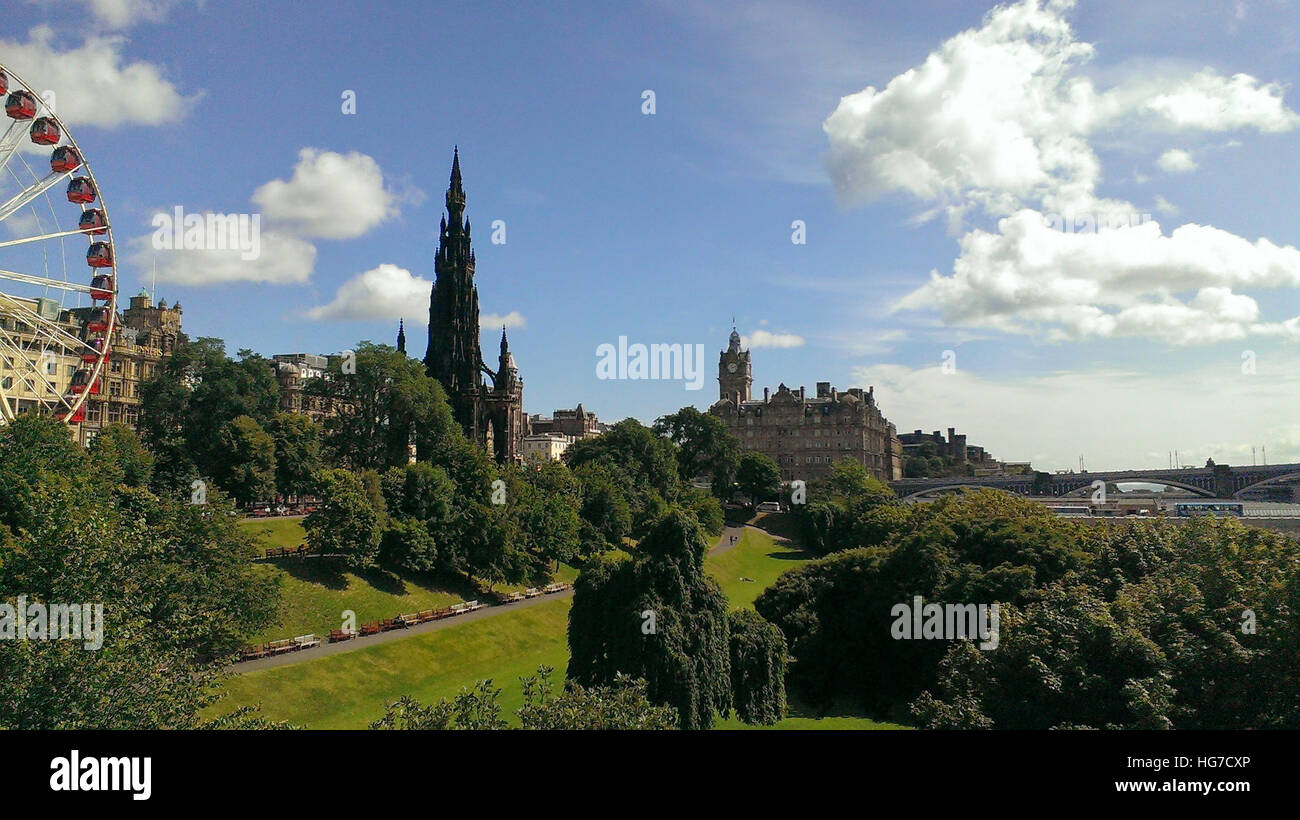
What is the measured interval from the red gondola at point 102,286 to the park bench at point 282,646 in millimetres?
23947

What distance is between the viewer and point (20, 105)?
44.9m

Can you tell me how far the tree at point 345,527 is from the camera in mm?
51094

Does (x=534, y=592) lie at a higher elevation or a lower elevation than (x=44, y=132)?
lower

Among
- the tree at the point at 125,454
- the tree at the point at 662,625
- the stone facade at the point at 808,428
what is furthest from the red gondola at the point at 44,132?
the stone facade at the point at 808,428

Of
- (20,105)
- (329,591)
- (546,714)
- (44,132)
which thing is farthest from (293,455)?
(546,714)

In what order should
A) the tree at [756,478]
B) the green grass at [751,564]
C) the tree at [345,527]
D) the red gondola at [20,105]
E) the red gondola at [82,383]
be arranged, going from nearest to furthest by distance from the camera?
1. the red gondola at [20,105]
2. the red gondola at [82,383]
3. the tree at [345,527]
4. the green grass at [751,564]
5. the tree at [756,478]

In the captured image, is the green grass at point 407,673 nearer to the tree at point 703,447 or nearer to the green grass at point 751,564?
the green grass at point 751,564

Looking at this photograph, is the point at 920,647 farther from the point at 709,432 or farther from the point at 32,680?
the point at 709,432

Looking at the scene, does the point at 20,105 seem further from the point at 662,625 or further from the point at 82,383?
the point at 662,625

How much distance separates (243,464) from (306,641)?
22.1 metres

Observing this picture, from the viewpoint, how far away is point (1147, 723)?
20016 mm

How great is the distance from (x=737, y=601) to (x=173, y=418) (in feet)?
157

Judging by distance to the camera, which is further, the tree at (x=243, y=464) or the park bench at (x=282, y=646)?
the tree at (x=243, y=464)
